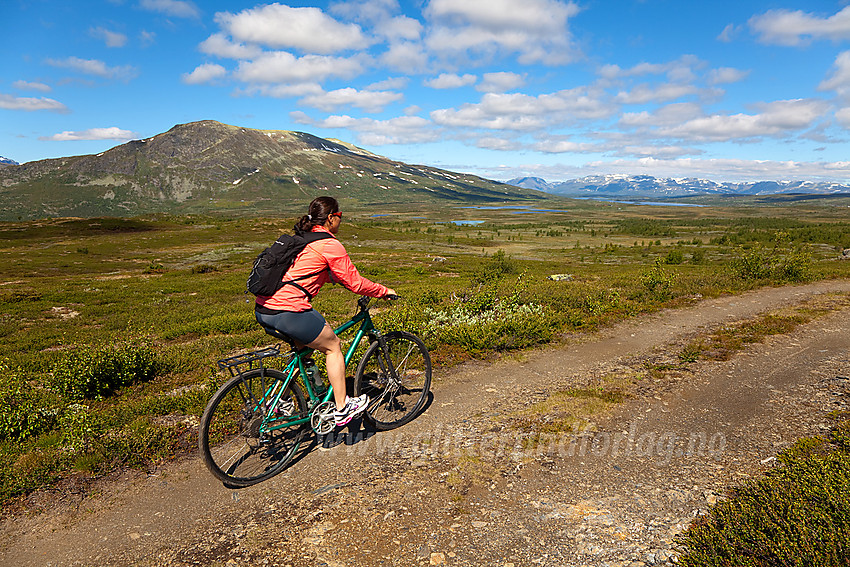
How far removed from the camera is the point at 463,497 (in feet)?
15.9

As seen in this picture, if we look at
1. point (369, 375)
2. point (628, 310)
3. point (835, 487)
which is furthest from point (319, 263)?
point (628, 310)

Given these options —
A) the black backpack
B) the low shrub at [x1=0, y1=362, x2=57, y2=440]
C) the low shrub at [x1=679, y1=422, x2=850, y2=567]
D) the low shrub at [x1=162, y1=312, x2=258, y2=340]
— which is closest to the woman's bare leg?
the black backpack

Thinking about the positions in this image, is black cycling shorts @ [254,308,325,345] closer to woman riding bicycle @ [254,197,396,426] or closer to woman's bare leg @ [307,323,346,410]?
woman riding bicycle @ [254,197,396,426]

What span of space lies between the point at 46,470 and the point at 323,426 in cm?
347

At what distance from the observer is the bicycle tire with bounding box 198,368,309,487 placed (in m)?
5.18

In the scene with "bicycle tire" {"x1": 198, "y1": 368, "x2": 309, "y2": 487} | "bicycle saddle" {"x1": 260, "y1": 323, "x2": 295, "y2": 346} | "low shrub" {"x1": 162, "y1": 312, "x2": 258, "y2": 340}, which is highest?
"bicycle saddle" {"x1": 260, "y1": 323, "x2": 295, "y2": 346}

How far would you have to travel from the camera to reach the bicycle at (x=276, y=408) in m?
5.32

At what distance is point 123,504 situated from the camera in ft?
16.2

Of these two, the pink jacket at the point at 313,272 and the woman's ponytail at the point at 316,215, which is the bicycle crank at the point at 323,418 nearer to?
the pink jacket at the point at 313,272

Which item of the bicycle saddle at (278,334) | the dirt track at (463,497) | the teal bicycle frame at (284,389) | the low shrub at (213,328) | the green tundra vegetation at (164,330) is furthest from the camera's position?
the low shrub at (213,328)

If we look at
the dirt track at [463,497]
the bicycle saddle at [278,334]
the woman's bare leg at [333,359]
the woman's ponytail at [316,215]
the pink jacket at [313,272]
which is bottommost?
the dirt track at [463,497]

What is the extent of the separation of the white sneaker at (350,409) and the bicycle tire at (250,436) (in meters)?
0.48

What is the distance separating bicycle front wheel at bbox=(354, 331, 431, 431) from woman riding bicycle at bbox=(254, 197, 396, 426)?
2.40ft

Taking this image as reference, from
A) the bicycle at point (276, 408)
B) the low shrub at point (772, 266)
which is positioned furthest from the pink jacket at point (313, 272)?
the low shrub at point (772, 266)
